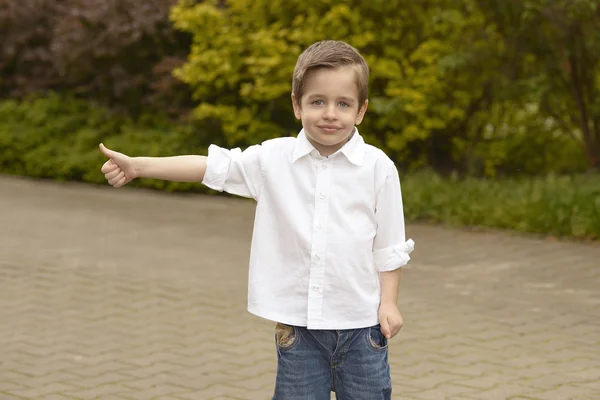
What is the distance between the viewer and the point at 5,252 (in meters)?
8.98

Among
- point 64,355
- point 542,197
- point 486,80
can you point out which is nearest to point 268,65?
point 486,80

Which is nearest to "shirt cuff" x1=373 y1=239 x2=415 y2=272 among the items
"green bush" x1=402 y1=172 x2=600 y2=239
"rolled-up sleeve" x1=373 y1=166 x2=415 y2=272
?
"rolled-up sleeve" x1=373 y1=166 x2=415 y2=272

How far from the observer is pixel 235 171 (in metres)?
3.38

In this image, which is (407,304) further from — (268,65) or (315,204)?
(268,65)

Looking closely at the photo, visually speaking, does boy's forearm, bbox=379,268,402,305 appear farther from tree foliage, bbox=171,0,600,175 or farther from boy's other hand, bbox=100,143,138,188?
tree foliage, bbox=171,0,600,175

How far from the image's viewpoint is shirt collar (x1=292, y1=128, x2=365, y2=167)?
3291mm

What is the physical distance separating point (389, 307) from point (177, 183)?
9504mm

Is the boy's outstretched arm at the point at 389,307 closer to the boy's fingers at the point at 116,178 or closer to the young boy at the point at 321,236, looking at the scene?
the young boy at the point at 321,236

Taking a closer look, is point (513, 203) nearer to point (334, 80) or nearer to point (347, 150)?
point (347, 150)

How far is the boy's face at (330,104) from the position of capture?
3.20m

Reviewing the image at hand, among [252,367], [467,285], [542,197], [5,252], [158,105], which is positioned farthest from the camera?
[158,105]

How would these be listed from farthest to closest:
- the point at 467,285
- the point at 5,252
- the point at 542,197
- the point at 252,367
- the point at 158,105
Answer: the point at 158,105 < the point at 542,197 < the point at 5,252 < the point at 467,285 < the point at 252,367

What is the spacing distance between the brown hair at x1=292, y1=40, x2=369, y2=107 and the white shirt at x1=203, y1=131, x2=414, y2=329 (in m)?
0.16

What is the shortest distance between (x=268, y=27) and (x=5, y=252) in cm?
451
